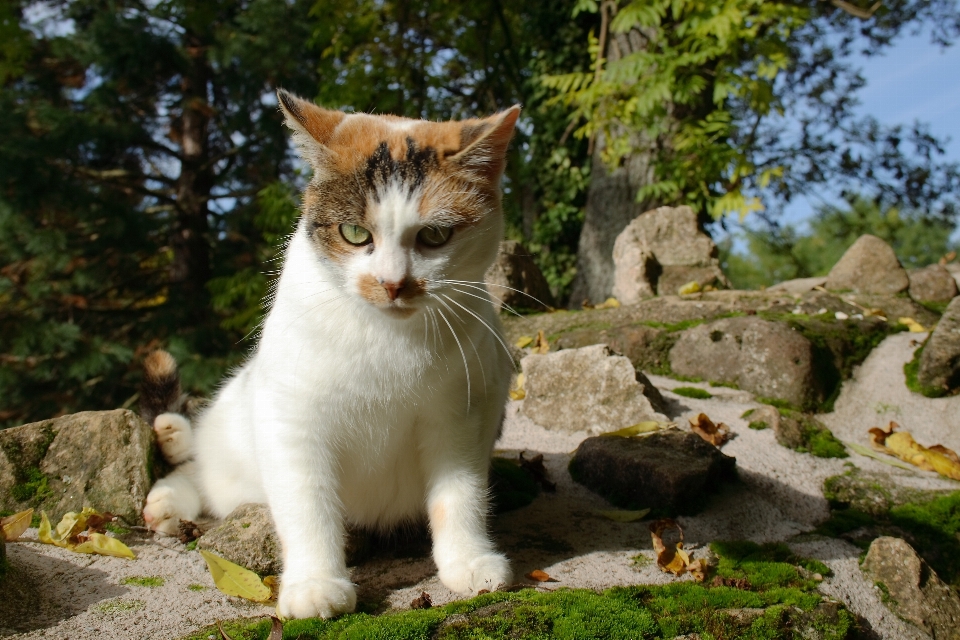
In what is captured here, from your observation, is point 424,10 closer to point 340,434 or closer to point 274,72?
point 274,72

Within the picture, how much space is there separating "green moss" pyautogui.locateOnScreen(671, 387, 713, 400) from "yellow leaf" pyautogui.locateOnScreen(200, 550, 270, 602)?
299 centimetres

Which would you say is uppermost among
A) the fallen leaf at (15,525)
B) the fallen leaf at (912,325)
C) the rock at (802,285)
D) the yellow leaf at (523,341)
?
the rock at (802,285)

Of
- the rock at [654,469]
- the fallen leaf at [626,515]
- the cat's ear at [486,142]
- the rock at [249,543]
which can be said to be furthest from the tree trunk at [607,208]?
the rock at [249,543]

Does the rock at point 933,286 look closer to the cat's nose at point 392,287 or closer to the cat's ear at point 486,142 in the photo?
the cat's ear at point 486,142

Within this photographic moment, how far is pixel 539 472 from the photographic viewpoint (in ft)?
11.1

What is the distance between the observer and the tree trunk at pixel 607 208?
786 centimetres

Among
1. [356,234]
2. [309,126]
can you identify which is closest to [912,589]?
[356,234]

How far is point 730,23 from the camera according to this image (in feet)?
21.3

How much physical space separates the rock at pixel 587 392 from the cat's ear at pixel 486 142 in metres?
2.01

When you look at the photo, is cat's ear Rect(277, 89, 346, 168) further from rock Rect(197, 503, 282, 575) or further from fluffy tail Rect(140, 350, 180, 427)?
fluffy tail Rect(140, 350, 180, 427)

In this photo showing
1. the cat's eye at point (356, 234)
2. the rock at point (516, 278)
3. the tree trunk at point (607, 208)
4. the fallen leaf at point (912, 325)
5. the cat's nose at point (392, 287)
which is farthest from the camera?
the tree trunk at point (607, 208)

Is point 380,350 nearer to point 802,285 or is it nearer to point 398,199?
point 398,199

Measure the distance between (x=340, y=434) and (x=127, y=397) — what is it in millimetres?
8552

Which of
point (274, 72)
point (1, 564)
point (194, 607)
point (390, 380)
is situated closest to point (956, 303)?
point (390, 380)
